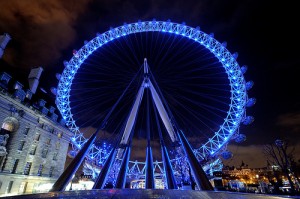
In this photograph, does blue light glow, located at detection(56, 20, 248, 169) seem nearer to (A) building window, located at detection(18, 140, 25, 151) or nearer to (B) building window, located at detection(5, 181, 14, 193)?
(A) building window, located at detection(18, 140, 25, 151)

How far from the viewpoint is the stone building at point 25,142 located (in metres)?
23.6

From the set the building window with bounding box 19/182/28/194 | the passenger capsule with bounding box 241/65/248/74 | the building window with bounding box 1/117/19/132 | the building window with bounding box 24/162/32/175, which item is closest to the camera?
the building window with bounding box 1/117/19/132

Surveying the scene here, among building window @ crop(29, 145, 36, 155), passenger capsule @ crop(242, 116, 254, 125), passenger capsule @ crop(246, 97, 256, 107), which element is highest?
passenger capsule @ crop(246, 97, 256, 107)

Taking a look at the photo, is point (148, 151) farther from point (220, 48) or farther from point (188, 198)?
point (220, 48)

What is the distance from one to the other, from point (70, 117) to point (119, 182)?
1397 centimetres

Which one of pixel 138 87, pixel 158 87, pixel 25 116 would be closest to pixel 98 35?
pixel 138 87

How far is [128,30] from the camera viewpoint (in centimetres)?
2658

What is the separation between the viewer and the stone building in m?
23.6

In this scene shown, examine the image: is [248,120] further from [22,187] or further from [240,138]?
[22,187]

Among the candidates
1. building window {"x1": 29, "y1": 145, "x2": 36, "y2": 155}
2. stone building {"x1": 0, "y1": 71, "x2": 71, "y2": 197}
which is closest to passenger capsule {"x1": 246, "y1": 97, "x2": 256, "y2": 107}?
stone building {"x1": 0, "y1": 71, "x2": 71, "y2": 197}

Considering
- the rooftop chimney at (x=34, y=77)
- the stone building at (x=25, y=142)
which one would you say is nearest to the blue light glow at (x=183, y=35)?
the stone building at (x=25, y=142)

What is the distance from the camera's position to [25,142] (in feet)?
87.8

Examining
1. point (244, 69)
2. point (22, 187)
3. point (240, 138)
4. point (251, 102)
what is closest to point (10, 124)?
point (22, 187)

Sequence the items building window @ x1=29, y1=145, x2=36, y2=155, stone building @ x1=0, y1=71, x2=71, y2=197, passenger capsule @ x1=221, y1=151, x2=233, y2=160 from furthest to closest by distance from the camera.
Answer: building window @ x1=29, y1=145, x2=36, y2=155 < stone building @ x1=0, y1=71, x2=71, y2=197 < passenger capsule @ x1=221, y1=151, x2=233, y2=160
